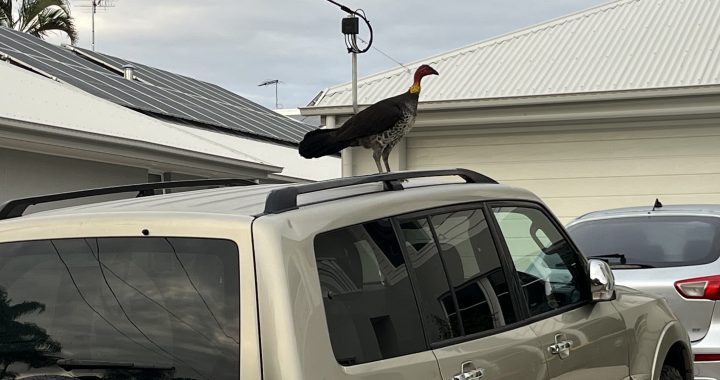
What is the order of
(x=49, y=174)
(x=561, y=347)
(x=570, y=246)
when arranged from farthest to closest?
(x=49, y=174) → (x=570, y=246) → (x=561, y=347)

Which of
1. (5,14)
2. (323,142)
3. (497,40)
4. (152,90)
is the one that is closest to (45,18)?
(5,14)

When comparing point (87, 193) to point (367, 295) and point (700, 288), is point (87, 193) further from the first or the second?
point (700, 288)

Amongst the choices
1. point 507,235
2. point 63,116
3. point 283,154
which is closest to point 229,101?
point 283,154

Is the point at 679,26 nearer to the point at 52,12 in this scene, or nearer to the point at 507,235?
the point at 507,235

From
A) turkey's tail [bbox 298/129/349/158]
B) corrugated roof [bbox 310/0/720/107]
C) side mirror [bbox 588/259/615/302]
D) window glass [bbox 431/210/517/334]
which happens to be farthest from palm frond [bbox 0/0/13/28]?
window glass [bbox 431/210/517/334]

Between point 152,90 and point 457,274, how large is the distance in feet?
50.3

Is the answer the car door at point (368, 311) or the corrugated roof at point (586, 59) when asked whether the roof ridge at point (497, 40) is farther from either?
the car door at point (368, 311)

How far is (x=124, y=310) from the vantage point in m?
2.97

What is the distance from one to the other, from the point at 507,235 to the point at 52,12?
2958 centimetres

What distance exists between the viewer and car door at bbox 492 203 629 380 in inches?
162

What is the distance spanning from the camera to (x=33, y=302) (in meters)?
3.15

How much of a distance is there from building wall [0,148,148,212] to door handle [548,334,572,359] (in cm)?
706

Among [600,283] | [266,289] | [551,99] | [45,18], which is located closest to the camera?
[266,289]

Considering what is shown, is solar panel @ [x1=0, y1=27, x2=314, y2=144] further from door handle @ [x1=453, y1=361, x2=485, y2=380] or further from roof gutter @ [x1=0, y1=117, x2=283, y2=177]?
door handle @ [x1=453, y1=361, x2=485, y2=380]
